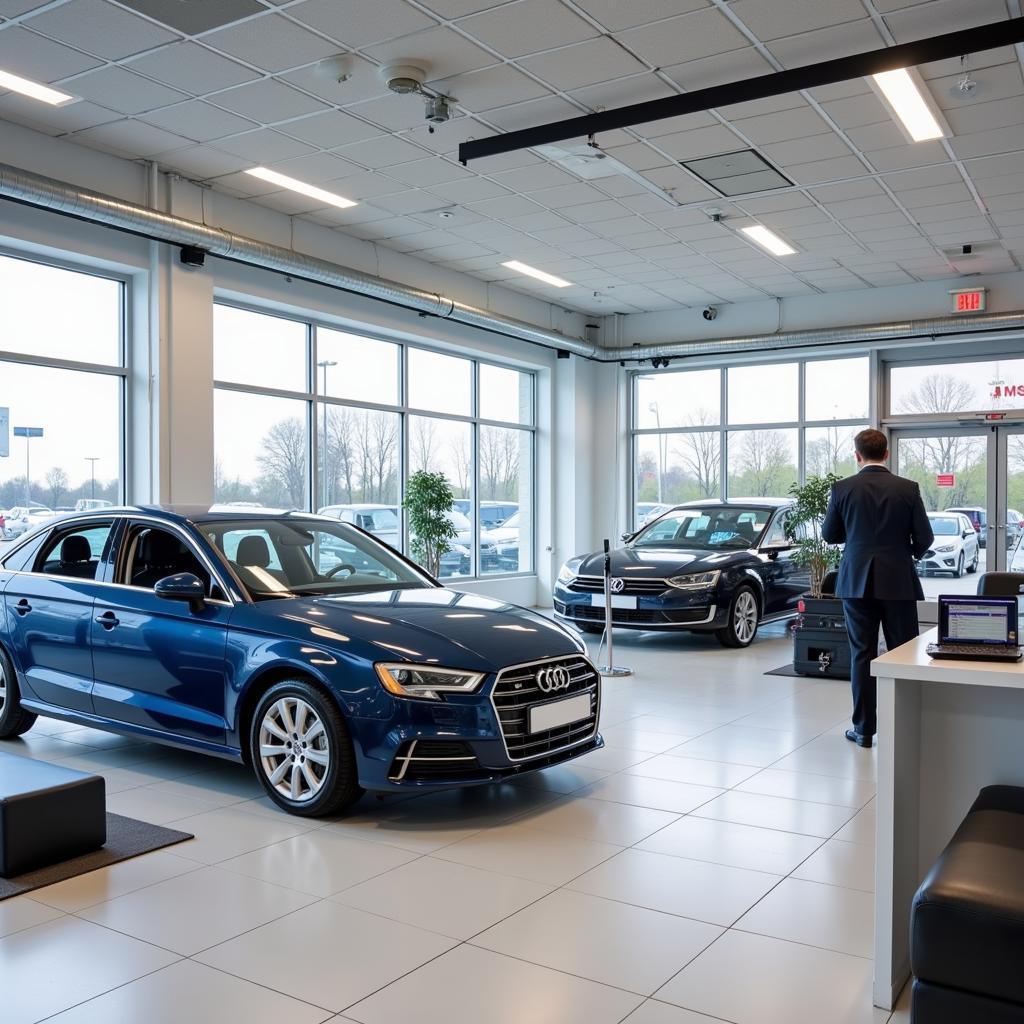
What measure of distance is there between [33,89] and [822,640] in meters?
6.63

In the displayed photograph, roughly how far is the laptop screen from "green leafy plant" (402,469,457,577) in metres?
8.03

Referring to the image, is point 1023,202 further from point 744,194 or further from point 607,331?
point 607,331

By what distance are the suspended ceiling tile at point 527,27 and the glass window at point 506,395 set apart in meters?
7.38

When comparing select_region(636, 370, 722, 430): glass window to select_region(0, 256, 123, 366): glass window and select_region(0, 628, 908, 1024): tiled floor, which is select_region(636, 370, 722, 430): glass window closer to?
select_region(0, 256, 123, 366): glass window

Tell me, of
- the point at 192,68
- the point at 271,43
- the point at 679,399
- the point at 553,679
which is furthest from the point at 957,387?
the point at 553,679

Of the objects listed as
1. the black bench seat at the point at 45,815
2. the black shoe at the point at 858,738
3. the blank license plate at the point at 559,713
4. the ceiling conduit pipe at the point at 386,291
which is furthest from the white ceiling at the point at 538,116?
the black bench seat at the point at 45,815

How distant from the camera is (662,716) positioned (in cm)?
621

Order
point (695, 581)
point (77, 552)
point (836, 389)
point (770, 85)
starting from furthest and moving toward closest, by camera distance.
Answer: point (836, 389)
point (695, 581)
point (770, 85)
point (77, 552)

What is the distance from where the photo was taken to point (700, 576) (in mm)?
8898

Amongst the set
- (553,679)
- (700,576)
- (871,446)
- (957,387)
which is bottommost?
(553,679)

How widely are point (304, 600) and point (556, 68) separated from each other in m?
3.68

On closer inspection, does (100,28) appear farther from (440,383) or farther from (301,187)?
(440,383)

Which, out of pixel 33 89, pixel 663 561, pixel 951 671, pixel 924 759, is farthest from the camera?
pixel 663 561

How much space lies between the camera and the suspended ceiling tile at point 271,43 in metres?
5.58
